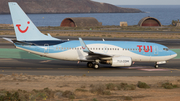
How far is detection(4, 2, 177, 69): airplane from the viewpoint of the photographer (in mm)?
33625

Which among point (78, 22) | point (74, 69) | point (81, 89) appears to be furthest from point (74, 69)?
point (78, 22)

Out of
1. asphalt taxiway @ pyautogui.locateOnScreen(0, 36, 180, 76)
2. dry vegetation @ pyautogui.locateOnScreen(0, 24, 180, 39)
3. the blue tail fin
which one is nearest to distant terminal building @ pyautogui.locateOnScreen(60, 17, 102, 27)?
dry vegetation @ pyautogui.locateOnScreen(0, 24, 180, 39)

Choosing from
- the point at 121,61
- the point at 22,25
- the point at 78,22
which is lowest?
the point at 121,61

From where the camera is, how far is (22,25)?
34.2 meters

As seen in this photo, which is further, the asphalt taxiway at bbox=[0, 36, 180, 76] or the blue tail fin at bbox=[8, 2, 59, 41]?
the blue tail fin at bbox=[8, 2, 59, 41]

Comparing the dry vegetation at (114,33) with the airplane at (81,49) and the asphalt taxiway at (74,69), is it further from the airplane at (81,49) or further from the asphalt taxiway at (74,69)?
the airplane at (81,49)

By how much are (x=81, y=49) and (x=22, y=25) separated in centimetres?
838

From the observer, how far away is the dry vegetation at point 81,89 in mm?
19578

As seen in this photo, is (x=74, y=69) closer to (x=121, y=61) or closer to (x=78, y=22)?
(x=121, y=61)

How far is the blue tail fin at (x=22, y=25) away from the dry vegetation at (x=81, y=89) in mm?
7624

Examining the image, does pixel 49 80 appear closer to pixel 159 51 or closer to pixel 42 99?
pixel 42 99

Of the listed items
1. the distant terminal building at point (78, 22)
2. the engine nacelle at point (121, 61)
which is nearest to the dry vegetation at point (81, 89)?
the engine nacelle at point (121, 61)

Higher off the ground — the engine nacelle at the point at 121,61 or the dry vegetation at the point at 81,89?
the engine nacelle at the point at 121,61

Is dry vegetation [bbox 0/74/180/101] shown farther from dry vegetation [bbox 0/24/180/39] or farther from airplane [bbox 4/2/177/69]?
dry vegetation [bbox 0/24/180/39]
